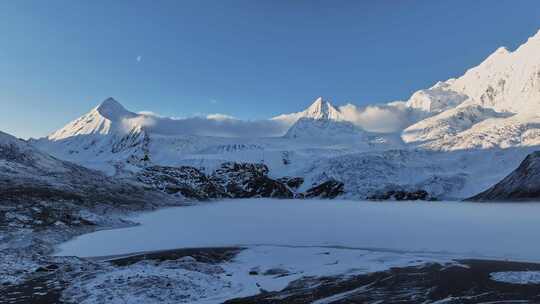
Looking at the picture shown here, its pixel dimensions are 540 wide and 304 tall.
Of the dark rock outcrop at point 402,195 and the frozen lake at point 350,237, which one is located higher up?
the dark rock outcrop at point 402,195

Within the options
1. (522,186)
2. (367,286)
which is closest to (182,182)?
(522,186)

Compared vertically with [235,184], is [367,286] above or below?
below

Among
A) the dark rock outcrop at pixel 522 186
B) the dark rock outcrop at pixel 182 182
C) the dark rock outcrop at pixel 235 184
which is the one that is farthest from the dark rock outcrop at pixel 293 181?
the dark rock outcrop at pixel 522 186

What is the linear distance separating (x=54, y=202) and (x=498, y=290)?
71.4m

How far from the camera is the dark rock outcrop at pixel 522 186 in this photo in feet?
319

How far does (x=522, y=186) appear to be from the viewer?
101125mm

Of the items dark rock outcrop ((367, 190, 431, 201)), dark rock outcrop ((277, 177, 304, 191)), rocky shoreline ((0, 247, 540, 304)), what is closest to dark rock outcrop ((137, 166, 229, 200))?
dark rock outcrop ((277, 177, 304, 191))

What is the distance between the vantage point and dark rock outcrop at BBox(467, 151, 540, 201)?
319 ft

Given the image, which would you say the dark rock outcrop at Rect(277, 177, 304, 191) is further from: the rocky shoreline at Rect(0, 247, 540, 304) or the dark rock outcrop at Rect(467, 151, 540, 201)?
the rocky shoreline at Rect(0, 247, 540, 304)

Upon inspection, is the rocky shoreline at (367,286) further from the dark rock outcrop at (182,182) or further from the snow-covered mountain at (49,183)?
the dark rock outcrop at (182,182)

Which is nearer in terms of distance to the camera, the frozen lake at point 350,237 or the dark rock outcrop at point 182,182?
the frozen lake at point 350,237

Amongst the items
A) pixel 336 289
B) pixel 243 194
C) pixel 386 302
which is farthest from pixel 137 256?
pixel 243 194

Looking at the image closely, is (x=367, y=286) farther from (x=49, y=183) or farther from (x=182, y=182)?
(x=182, y=182)

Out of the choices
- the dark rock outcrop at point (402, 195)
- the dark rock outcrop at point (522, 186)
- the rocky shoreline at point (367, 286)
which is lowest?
the rocky shoreline at point (367, 286)
